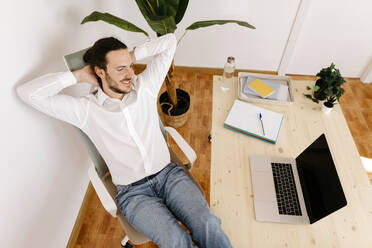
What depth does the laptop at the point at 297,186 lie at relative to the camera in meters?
1.03

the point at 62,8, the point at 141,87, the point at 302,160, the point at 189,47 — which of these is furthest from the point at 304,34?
the point at 62,8

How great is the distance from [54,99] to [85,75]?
19 cm

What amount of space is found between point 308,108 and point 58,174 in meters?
1.61

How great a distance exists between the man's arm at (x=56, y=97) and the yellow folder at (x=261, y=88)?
1.00 m

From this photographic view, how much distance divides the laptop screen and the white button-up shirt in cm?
76

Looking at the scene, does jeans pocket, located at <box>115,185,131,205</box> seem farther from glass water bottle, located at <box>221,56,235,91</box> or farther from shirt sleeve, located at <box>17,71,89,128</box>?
glass water bottle, located at <box>221,56,235,91</box>

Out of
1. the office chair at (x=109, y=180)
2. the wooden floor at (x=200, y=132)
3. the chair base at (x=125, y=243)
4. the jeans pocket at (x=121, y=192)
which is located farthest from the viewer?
the wooden floor at (x=200, y=132)

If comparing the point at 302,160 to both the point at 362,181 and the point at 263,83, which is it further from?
the point at 263,83

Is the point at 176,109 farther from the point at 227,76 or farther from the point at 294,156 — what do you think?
the point at 294,156

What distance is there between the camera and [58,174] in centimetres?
151

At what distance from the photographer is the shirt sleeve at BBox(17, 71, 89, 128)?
1072 millimetres

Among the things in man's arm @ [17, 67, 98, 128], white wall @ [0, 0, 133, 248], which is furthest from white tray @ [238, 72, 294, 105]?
white wall @ [0, 0, 133, 248]

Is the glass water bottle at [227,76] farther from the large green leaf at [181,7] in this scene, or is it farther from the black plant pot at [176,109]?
the black plant pot at [176,109]

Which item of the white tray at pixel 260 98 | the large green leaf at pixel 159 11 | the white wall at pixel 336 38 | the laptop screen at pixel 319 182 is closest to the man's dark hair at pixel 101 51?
the large green leaf at pixel 159 11
